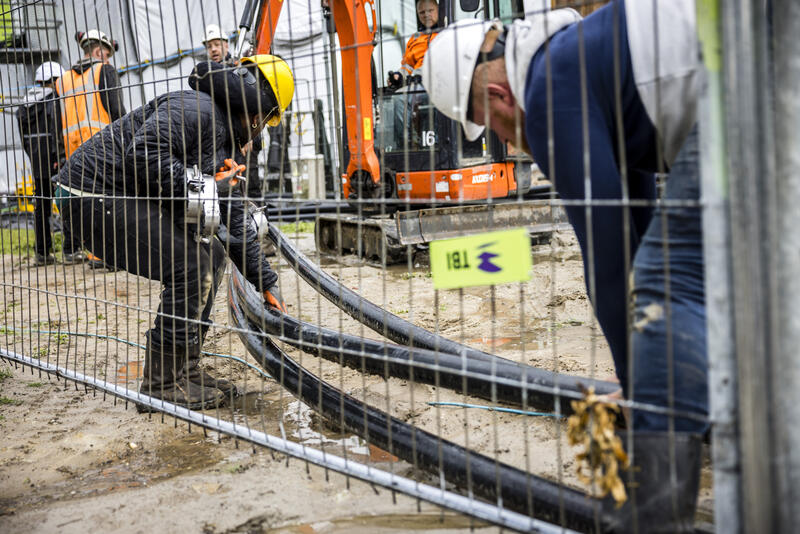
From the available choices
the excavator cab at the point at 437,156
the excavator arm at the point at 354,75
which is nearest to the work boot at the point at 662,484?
the excavator cab at the point at 437,156

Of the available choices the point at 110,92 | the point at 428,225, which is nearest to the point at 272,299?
the point at 110,92

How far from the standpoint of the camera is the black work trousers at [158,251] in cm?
314

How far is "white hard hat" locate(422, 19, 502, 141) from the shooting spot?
1.86 metres

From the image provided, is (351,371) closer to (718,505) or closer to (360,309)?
(360,309)

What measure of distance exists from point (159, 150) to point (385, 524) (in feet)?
5.65

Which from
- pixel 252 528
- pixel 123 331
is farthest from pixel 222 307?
pixel 252 528

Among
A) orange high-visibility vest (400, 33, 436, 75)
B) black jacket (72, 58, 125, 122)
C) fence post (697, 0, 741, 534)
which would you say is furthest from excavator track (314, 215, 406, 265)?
fence post (697, 0, 741, 534)

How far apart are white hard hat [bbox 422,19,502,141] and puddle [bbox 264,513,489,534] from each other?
111 cm

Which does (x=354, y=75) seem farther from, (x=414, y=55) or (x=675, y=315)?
(x=675, y=315)

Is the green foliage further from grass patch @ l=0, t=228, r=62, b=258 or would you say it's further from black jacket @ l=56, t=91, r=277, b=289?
black jacket @ l=56, t=91, r=277, b=289

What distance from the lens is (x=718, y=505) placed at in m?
1.44

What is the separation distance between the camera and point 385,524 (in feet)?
7.19

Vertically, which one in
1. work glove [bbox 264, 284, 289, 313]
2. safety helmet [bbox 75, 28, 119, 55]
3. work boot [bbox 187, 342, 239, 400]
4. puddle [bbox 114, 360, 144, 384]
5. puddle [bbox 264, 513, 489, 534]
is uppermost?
safety helmet [bbox 75, 28, 119, 55]

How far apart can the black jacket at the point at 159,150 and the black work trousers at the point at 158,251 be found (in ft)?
0.24
